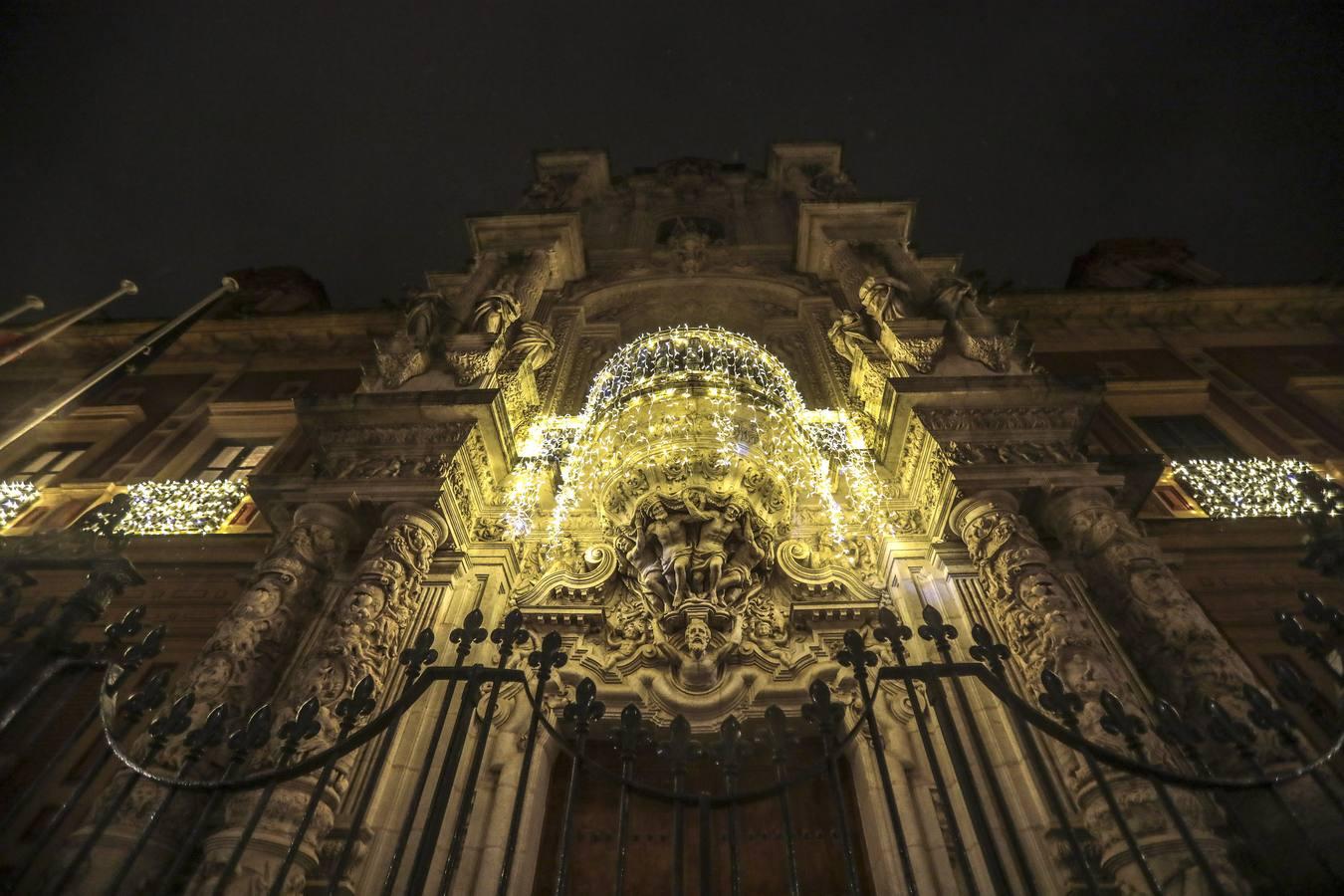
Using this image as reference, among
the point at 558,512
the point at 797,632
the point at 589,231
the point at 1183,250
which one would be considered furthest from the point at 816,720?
the point at 1183,250

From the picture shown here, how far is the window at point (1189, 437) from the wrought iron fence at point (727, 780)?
18.6ft

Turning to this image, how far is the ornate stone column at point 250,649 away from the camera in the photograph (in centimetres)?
457

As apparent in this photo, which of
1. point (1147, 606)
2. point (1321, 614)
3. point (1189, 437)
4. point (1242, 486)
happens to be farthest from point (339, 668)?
point (1189, 437)

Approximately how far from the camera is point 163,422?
12430mm

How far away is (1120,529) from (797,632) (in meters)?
3.36

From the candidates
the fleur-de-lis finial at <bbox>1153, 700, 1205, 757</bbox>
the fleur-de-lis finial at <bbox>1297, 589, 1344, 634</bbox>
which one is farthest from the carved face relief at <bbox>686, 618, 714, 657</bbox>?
the fleur-de-lis finial at <bbox>1297, 589, 1344, 634</bbox>

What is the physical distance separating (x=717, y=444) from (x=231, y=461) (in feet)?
29.5

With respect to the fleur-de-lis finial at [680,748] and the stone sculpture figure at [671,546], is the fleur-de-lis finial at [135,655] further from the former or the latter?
the stone sculpture figure at [671,546]

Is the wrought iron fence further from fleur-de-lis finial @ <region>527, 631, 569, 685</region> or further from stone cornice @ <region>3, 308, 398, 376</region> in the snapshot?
stone cornice @ <region>3, 308, 398, 376</region>

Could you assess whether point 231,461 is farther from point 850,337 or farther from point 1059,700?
point 1059,700

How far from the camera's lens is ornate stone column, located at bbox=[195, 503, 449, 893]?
4.48 m

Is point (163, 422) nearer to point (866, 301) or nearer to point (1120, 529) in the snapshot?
point (866, 301)

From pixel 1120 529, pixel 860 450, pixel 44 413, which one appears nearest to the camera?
pixel 1120 529

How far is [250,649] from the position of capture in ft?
19.3
